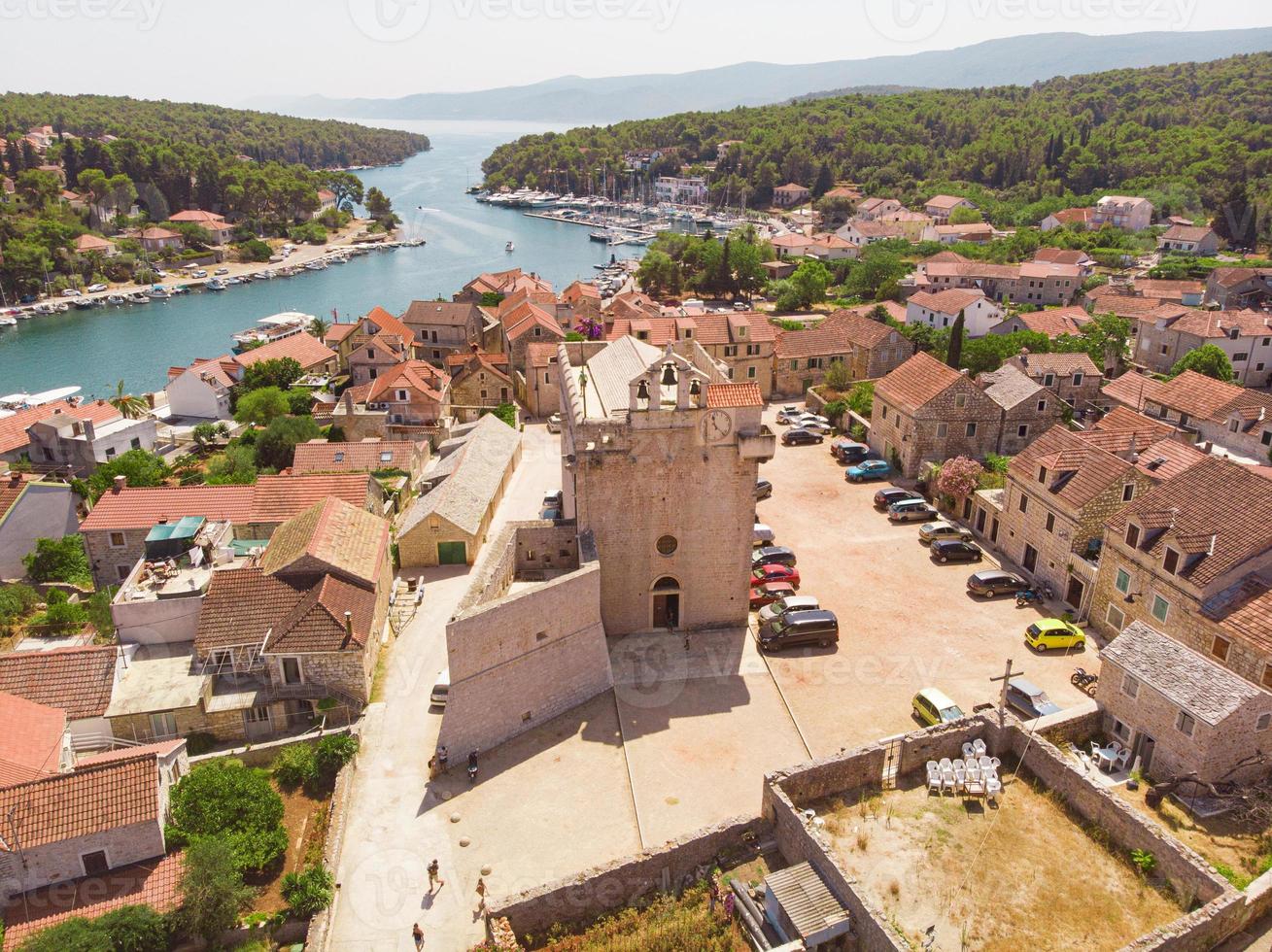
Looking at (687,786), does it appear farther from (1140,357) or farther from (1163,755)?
(1140,357)

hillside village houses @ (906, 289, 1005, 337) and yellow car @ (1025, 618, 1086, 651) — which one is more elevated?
hillside village houses @ (906, 289, 1005, 337)

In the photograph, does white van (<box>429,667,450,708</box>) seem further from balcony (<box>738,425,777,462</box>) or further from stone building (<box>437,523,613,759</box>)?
balcony (<box>738,425,777,462</box>)

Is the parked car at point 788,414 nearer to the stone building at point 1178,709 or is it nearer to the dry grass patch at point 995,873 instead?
the stone building at point 1178,709

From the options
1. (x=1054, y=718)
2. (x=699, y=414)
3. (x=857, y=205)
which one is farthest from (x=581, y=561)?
(x=857, y=205)

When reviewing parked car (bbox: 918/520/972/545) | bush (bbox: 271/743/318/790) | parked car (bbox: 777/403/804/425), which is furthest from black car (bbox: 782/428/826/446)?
bush (bbox: 271/743/318/790)

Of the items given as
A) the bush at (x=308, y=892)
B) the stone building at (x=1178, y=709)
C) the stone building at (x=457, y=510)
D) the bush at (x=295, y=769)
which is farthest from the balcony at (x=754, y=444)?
the bush at (x=308, y=892)

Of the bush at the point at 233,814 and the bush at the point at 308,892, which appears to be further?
the bush at the point at 233,814
